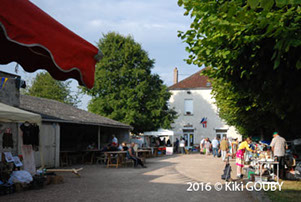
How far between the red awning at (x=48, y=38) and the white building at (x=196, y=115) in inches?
1606

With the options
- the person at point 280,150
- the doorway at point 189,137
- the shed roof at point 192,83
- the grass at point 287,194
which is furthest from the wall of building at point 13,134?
the shed roof at point 192,83

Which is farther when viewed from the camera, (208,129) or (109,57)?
(208,129)

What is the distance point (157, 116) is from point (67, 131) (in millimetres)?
11696

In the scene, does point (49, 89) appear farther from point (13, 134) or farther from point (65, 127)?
point (13, 134)

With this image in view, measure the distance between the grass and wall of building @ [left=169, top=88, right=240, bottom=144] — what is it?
3374cm

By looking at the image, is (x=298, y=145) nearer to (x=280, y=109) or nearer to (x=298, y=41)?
(x=280, y=109)

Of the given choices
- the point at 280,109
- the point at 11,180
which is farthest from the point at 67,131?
the point at 280,109

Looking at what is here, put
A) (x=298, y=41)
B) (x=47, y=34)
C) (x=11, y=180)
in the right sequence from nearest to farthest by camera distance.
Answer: (x=47, y=34) → (x=298, y=41) → (x=11, y=180)

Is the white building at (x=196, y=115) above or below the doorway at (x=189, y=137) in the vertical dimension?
above

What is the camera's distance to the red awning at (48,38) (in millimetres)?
2787

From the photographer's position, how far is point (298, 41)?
17.0 ft

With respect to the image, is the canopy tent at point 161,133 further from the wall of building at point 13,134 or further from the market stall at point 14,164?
the market stall at point 14,164

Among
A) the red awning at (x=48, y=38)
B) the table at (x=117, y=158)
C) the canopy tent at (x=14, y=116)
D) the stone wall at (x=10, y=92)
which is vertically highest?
the stone wall at (x=10, y=92)

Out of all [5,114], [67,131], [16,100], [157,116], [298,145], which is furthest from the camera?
[157,116]
